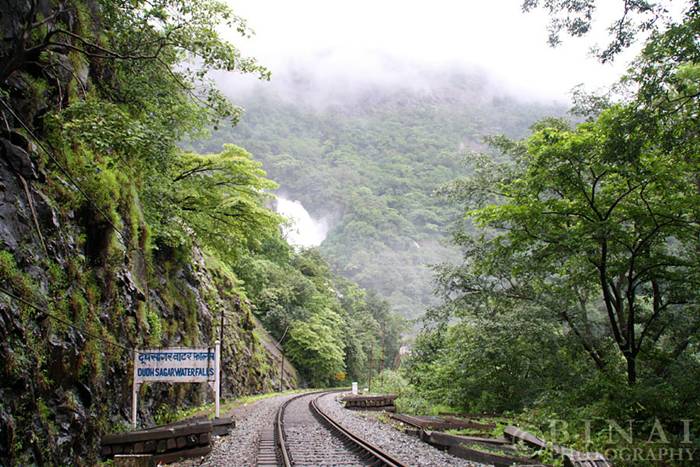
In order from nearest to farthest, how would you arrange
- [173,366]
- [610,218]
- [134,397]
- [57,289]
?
[57,289] < [134,397] < [173,366] < [610,218]

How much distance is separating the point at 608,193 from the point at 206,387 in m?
14.9

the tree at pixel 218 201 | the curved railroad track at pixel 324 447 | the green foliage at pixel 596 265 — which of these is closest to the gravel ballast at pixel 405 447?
the curved railroad track at pixel 324 447

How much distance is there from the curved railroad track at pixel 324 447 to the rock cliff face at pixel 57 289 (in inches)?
127

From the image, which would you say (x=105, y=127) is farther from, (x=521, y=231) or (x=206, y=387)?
(x=206, y=387)

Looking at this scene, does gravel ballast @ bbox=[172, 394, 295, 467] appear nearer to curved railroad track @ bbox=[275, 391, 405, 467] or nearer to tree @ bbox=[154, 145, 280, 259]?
curved railroad track @ bbox=[275, 391, 405, 467]

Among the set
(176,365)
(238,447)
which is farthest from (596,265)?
(176,365)

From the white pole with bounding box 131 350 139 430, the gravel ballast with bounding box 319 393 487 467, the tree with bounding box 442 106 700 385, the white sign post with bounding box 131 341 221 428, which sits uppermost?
the tree with bounding box 442 106 700 385

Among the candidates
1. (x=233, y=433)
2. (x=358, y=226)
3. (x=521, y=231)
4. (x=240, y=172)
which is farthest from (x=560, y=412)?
(x=358, y=226)

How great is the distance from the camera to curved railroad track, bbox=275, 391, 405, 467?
798 centimetres

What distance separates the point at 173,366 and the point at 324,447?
3.82 meters

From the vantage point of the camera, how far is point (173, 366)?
10344mm

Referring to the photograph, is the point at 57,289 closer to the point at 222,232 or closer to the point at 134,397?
the point at 134,397

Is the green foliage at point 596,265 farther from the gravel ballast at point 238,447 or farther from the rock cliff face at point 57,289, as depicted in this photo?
the rock cliff face at point 57,289

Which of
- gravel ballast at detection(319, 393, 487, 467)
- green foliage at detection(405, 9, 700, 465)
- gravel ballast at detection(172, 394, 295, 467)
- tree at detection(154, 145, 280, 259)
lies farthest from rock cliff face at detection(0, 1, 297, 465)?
green foliage at detection(405, 9, 700, 465)
